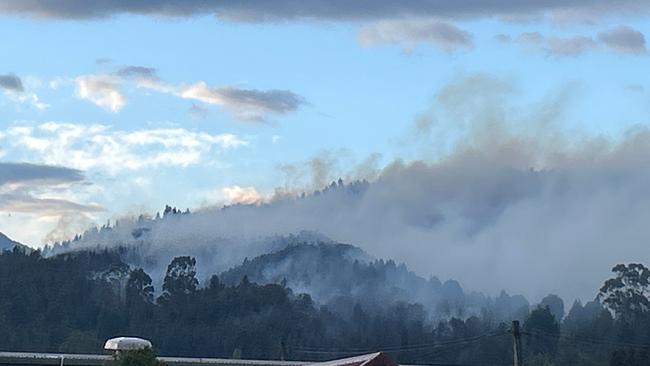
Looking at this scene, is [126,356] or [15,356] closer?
[126,356]

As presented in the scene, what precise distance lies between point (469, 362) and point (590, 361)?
24.3 meters

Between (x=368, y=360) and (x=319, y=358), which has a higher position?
(x=319, y=358)

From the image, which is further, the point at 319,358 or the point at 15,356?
the point at 319,358

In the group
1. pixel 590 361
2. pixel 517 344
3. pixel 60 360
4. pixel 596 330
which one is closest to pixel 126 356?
pixel 517 344

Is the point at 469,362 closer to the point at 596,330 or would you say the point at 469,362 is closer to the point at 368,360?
the point at 596,330

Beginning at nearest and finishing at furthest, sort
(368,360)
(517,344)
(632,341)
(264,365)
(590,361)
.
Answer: (368,360)
(517,344)
(264,365)
(590,361)
(632,341)

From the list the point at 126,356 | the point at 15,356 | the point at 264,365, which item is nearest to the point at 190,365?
the point at 264,365

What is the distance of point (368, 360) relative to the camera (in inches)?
3393

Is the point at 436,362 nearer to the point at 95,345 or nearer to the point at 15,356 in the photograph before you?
the point at 95,345

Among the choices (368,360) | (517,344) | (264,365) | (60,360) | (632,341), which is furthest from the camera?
(632,341)

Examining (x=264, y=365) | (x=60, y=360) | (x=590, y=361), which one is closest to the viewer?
(x=60, y=360)

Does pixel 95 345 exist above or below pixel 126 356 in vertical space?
above

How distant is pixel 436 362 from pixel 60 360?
65.5 meters

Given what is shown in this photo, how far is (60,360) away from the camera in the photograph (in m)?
146
